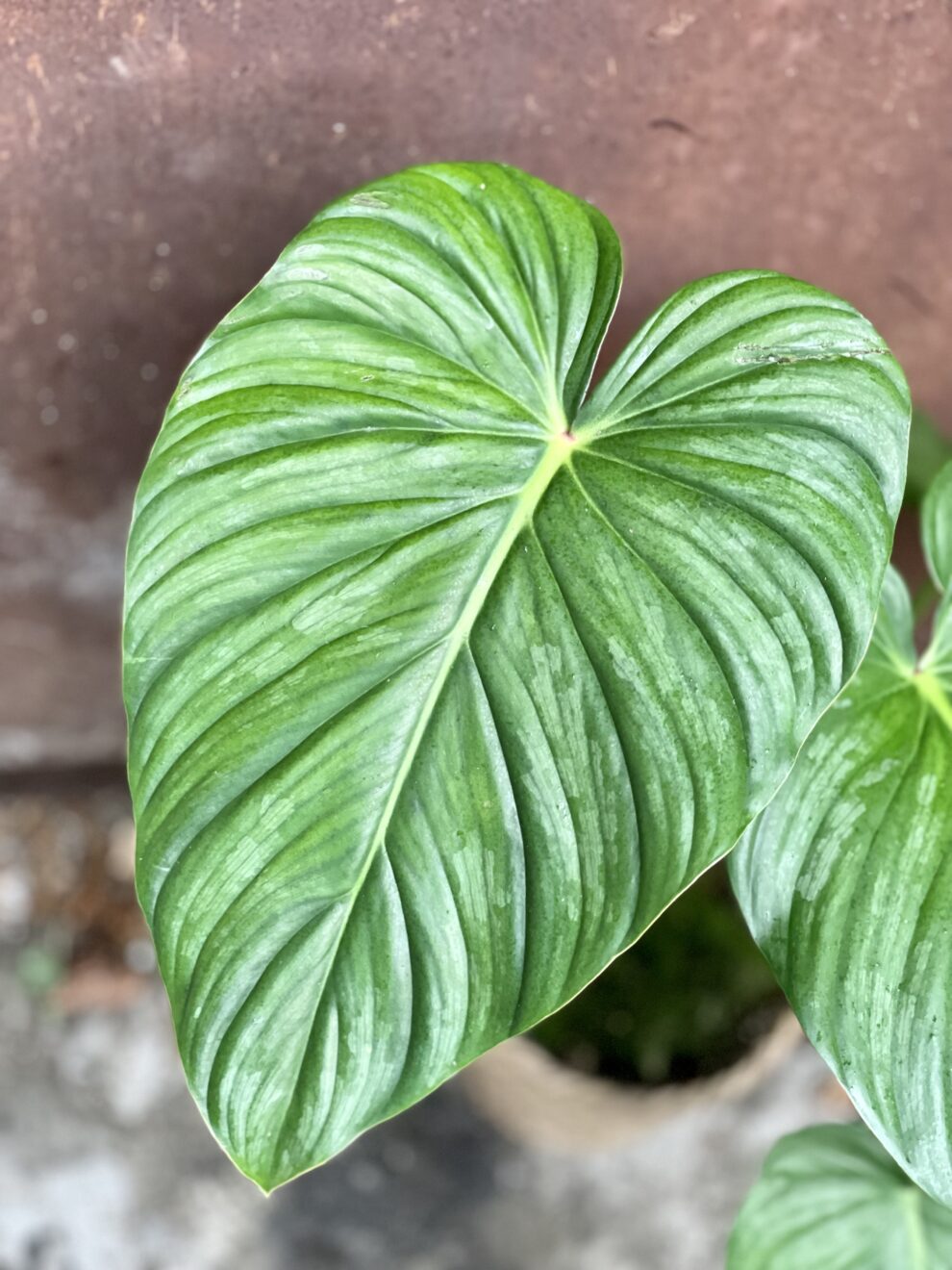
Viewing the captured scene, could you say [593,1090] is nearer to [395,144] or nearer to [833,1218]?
[833,1218]

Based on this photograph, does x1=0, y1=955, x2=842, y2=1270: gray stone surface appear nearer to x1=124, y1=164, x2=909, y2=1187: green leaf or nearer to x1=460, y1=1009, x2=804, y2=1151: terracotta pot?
x1=460, y1=1009, x2=804, y2=1151: terracotta pot

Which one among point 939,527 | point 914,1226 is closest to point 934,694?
point 939,527

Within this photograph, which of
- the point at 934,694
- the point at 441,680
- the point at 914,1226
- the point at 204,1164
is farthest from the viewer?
the point at 204,1164

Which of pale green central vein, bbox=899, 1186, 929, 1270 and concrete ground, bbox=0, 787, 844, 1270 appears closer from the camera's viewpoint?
pale green central vein, bbox=899, 1186, 929, 1270

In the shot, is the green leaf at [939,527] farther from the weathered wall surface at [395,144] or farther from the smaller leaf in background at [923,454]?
the weathered wall surface at [395,144]

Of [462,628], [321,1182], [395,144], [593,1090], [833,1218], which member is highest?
[395,144]

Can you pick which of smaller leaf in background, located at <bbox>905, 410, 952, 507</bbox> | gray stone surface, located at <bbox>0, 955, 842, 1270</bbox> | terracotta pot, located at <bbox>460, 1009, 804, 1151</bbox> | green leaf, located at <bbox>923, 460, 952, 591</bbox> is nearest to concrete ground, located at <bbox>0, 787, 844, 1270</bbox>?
gray stone surface, located at <bbox>0, 955, 842, 1270</bbox>

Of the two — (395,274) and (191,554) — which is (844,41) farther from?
(191,554)
